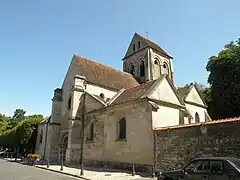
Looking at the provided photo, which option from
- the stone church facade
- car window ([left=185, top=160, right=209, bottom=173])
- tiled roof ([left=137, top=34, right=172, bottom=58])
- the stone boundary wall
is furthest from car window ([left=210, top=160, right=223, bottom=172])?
tiled roof ([left=137, top=34, right=172, bottom=58])

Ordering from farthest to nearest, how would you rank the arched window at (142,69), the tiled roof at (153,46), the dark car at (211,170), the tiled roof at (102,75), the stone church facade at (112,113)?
the tiled roof at (153,46)
the arched window at (142,69)
the tiled roof at (102,75)
the stone church facade at (112,113)
the dark car at (211,170)

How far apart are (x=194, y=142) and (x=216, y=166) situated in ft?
19.0

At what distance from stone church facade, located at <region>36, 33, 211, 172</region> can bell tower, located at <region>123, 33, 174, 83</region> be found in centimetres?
36

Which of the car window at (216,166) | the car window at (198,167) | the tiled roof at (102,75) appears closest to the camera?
the car window at (216,166)

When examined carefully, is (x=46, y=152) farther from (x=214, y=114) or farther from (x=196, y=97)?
(x=214, y=114)

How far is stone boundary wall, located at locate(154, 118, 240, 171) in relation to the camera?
10531 mm

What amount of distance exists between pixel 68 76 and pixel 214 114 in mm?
21283

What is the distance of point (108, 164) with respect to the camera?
18.4 m

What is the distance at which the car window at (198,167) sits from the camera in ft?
22.7

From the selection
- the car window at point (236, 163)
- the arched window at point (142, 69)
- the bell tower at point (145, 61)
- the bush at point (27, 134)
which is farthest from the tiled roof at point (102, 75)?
the car window at point (236, 163)

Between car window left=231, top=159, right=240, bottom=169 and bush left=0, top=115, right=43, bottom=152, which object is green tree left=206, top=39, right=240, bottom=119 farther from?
bush left=0, top=115, right=43, bottom=152

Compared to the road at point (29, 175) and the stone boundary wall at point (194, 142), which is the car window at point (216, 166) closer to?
the stone boundary wall at point (194, 142)

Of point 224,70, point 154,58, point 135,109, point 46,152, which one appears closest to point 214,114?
point 224,70

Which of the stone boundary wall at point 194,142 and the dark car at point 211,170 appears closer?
the dark car at point 211,170
